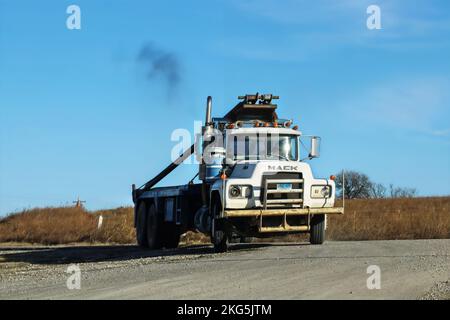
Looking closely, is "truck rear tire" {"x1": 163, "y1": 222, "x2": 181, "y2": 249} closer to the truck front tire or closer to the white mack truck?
the white mack truck

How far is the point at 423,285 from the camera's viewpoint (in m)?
10.0

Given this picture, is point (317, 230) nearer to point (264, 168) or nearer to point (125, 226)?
point (264, 168)

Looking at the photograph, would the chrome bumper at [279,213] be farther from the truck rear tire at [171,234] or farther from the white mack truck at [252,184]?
the truck rear tire at [171,234]

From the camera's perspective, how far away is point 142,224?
74.8ft

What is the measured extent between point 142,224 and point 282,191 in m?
7.69

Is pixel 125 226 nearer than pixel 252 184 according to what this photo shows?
No

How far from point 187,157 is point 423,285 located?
11657 millimetres

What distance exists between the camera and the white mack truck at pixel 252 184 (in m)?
16.1

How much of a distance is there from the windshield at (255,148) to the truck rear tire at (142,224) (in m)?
6.30

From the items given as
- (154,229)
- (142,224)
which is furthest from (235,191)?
(142,224)

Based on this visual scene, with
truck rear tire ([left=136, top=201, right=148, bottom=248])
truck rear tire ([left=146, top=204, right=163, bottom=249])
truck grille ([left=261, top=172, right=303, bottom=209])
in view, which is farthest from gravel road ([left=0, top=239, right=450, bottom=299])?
truck rear tire ([left=136, top=201, right=148, bottom=248])
